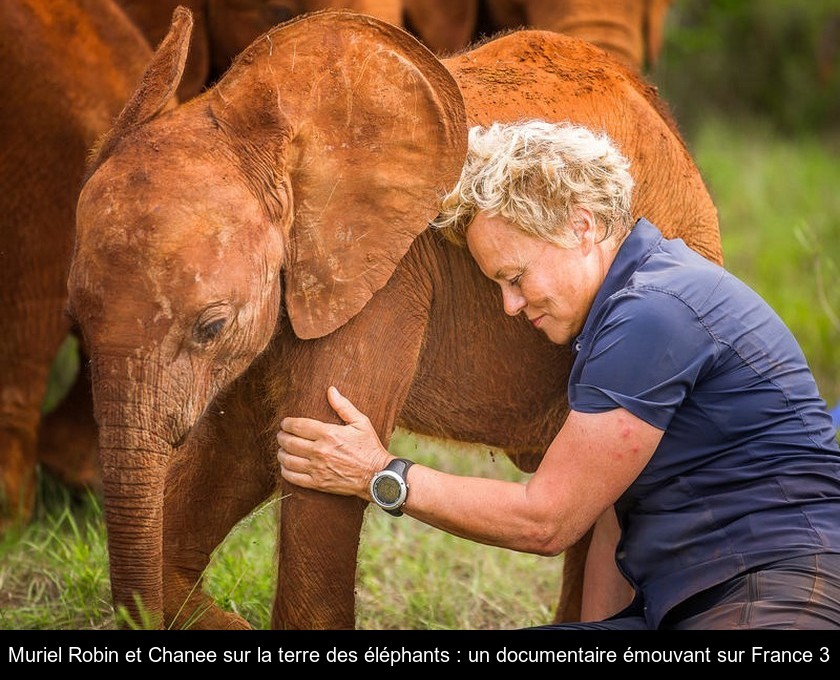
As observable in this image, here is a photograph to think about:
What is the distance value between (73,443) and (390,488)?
2899 mm

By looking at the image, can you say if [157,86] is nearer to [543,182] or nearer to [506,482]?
[543,182]

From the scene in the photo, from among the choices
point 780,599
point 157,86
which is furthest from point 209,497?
point 780,599

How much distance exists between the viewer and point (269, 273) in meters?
3.31

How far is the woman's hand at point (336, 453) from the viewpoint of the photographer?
3.41m

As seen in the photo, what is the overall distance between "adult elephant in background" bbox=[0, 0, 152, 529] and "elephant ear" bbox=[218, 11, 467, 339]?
1.67 m

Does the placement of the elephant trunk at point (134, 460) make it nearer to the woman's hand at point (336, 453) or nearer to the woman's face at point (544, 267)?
the woman's hand at point (336, 453)

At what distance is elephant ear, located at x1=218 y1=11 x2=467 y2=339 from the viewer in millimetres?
3365

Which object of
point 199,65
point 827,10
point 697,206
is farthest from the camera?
point 827,10

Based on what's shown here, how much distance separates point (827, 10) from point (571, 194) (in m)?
13.7

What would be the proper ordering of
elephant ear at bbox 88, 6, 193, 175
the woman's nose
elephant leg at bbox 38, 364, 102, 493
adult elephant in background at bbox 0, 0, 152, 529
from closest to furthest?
elephant ear at bbox 88, 6, 193, 175 → the woman's nose → adult elephant in background at bbox 0, 0, 152, 529 → elephant leg at bbox 38, 364, 102, 493

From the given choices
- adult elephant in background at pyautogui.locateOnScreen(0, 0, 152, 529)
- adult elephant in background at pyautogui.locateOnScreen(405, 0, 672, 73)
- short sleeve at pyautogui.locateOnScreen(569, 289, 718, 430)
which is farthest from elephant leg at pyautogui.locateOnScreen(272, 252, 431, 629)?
adult elephant in background at pyautogui.locateOnScreen(405, 0, 672, 73)

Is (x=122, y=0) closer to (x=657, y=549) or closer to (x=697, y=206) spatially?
(x=697, y=206)

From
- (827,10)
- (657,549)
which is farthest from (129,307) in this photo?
(827,10)

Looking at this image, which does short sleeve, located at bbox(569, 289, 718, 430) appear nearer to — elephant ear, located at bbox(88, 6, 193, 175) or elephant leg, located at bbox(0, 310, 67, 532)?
elephant ear, located at bbox(88, 6, 193, 175)
